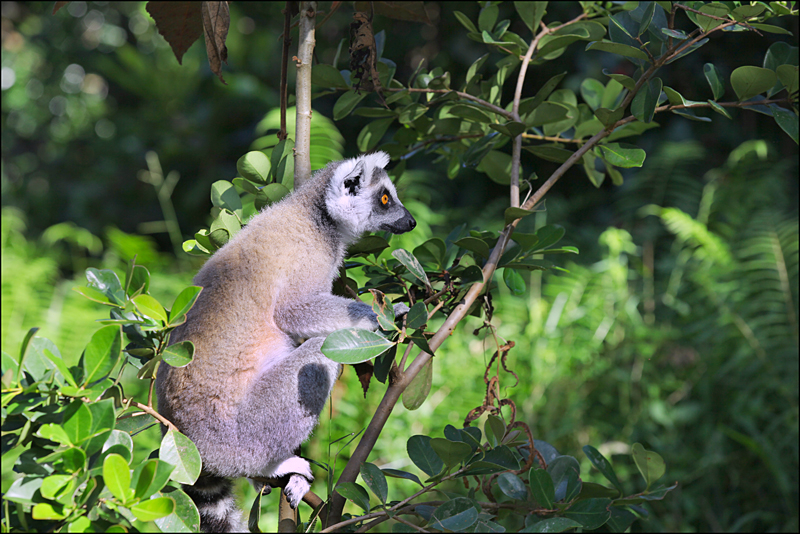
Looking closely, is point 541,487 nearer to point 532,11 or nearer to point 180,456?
point 180,456

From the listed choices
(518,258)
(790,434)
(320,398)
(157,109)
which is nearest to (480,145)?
(518,258)

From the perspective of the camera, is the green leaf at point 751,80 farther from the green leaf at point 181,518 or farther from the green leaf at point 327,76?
the green leaf at point 181,518

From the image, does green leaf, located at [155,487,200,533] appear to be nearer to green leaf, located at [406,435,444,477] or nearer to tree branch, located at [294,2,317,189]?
green leaf, located at [406,435,444,477]

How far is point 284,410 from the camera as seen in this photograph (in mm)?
1020

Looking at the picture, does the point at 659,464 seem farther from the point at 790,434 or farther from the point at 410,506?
the point at 790,434

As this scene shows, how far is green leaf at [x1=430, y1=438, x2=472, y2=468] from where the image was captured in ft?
2.50

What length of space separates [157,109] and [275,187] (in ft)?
16.2

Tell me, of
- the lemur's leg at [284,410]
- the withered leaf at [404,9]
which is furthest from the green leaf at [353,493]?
the withered leaf at [404,9]

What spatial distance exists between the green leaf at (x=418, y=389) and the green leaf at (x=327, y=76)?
555mm

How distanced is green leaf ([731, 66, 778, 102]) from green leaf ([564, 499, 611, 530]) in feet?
2.28

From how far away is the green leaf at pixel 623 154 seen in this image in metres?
0.89

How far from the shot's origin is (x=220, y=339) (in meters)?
0.99

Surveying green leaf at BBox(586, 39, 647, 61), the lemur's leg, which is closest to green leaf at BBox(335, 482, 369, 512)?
the lemur's leg

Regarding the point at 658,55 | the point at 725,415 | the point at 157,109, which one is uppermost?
the point at 658,55
